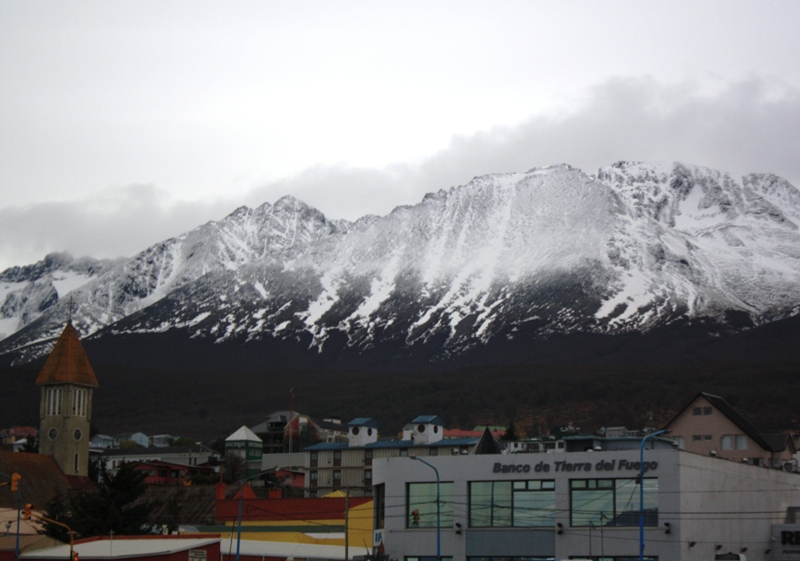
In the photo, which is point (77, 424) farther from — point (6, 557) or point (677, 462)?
point (677, 462)

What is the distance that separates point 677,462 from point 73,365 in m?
88.9

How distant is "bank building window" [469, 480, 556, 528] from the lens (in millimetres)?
57844

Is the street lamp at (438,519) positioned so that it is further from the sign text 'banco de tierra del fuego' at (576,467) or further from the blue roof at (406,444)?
the blue roof at (406,444)

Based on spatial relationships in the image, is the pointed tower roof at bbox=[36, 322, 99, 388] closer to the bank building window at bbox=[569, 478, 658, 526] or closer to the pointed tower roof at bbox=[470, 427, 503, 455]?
the pointed tower roof at bbox=[470, 427, 503, 455]

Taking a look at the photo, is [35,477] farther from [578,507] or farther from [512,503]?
[578,507]

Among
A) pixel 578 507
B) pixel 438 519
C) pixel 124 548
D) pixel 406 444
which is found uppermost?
pixel 406 444

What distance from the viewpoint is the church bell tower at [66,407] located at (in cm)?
12656

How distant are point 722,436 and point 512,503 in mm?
40633

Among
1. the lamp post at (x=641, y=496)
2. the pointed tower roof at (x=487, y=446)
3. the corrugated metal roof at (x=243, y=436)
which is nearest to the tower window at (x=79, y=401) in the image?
the corrugated metal roof at (x=243, y=436)

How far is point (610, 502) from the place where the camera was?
185 feet

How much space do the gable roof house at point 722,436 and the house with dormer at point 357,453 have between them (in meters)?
40.5

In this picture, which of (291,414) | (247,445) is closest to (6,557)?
(247,445)

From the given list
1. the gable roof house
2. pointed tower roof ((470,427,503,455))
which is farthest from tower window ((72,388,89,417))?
pointed tower roof ((470,427,503,455))

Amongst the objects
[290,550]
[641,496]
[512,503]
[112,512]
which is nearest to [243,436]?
[112,512]
